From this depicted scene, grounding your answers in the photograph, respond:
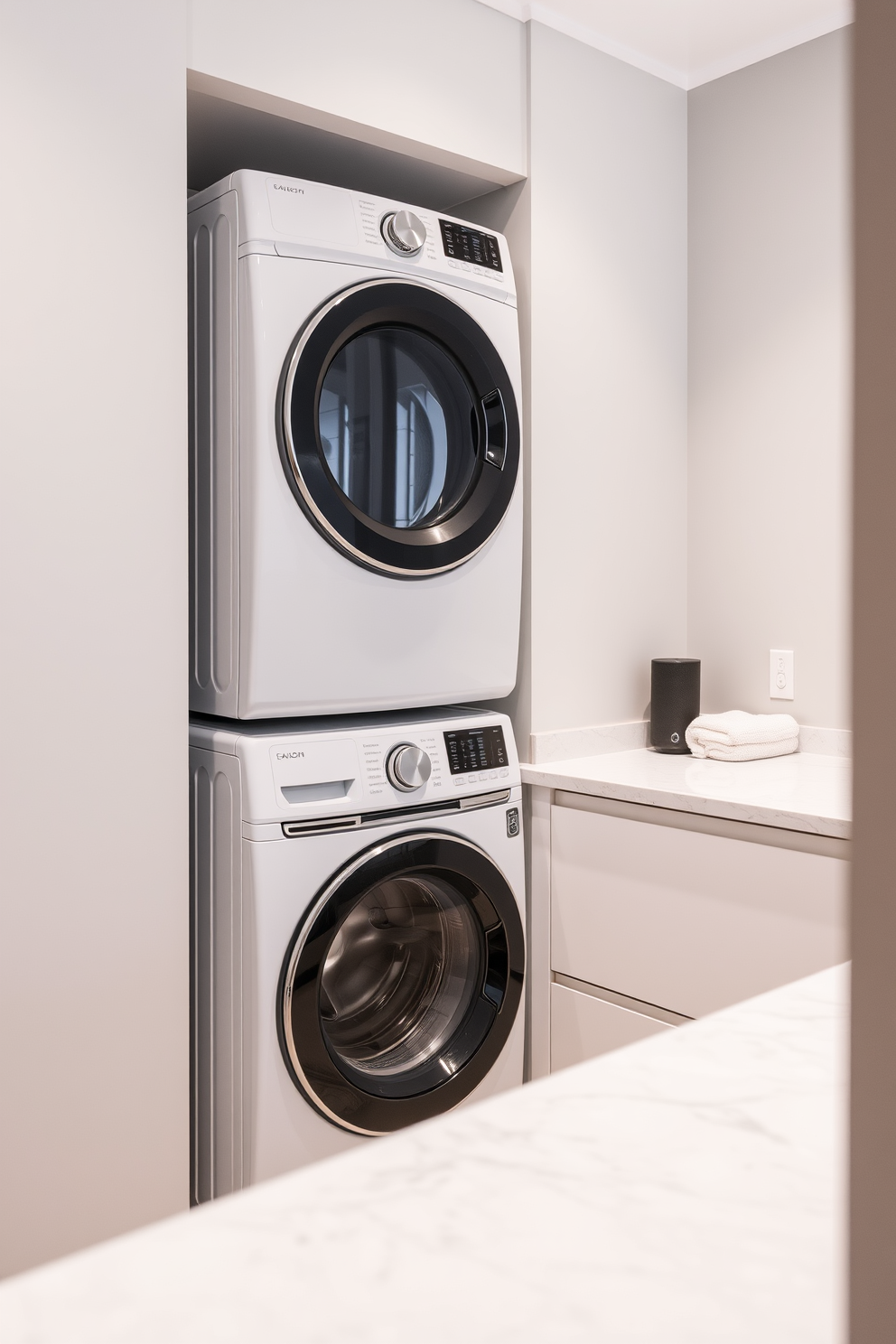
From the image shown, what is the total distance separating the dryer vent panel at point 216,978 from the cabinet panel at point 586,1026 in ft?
2.23

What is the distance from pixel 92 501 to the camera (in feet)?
5.29

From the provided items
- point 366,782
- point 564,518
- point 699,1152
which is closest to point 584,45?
point 564,518

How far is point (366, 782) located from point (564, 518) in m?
0.81

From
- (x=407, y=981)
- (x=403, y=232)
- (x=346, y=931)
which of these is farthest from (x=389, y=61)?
(x=407, y=981)

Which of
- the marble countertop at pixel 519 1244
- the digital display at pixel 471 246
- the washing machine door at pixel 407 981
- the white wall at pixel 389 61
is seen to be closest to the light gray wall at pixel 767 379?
the white wall at pixel 389 61

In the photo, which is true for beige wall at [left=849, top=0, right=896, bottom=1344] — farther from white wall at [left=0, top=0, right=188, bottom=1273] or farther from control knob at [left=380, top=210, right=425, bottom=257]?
control knob at [left=380, top=210, right=425, bottom=257]

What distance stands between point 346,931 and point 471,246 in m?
1.36

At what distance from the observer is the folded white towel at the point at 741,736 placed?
2221mm

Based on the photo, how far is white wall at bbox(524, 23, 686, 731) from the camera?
7.29 ft

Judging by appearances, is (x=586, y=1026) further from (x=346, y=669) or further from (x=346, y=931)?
(x=346, y=669)

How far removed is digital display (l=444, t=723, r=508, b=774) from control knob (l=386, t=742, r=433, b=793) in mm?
82

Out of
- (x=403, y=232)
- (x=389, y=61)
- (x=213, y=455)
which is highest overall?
(x=389, y=61)

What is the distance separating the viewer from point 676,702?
2.33 m

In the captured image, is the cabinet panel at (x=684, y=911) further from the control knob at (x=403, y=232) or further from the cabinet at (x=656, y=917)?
the control knob at (x=403, y=232)
